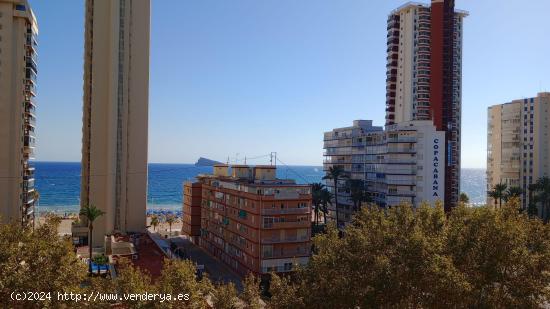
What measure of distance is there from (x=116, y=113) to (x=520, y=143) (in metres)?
105

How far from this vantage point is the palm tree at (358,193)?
83062 mm

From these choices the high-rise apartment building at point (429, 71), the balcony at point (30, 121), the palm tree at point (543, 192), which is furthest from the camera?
the high-rise apartment building at point (429, 71)

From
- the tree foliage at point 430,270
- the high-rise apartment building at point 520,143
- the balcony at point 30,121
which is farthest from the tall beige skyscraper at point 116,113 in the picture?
the high-rise apartment building at point 520,143

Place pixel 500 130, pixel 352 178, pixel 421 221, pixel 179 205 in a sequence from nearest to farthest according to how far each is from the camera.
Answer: pixel 421 221, pixel 352 178, pixel 500 130, pixel 179 205

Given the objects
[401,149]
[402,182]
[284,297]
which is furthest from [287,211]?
[401,149]

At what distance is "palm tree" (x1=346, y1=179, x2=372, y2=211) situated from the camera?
83.1m

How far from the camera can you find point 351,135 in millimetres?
97562

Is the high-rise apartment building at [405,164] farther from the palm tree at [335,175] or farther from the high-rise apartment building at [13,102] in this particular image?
the high-rise apartment building at [13,102]

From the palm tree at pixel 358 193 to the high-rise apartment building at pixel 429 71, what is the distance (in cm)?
2152

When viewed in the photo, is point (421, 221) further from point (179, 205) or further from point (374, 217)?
point (179, 205)

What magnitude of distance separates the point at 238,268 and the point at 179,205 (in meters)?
137

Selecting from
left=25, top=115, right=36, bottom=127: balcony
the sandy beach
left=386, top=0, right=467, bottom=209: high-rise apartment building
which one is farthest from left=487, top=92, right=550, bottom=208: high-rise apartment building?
left=25, top=115, right=36, bottom=127: balcony

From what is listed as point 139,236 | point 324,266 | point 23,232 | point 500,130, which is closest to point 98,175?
point 139,236

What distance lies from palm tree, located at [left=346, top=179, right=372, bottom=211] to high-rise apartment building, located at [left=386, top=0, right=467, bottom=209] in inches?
847
